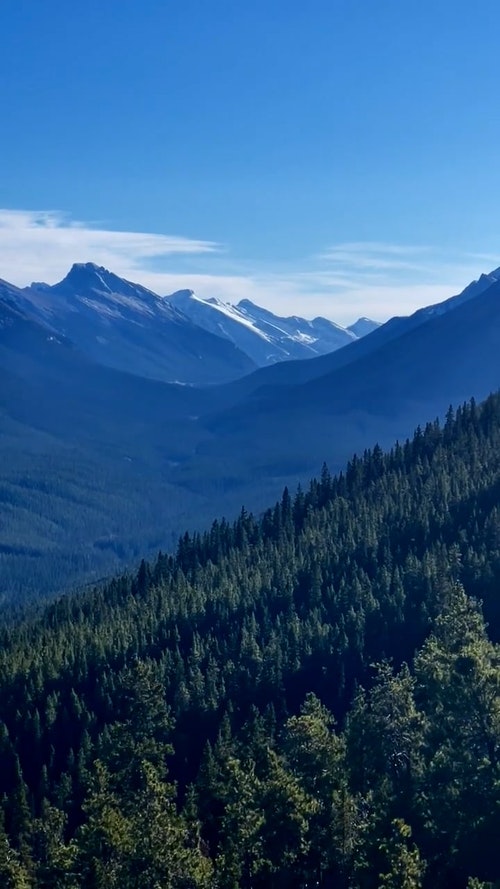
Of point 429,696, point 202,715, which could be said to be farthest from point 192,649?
point 429,696

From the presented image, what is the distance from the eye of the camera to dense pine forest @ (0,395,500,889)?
56.2 m

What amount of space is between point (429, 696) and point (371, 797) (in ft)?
23.7

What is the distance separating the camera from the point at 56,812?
84438 millimetres

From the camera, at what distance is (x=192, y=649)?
128 metres

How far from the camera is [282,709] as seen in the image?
112000 millimetres

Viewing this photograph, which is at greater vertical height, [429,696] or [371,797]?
[429,696]

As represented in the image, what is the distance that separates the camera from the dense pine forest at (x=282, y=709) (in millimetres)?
56250

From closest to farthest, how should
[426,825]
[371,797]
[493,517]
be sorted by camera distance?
[426,825], [371,797], [493,517]

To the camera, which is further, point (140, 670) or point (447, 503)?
point (447, 503)

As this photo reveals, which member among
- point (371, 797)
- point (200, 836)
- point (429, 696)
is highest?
point (429, 696)

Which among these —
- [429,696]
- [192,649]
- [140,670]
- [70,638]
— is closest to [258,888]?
[429,696]

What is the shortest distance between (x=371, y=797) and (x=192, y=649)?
66001mm

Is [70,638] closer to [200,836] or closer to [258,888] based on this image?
[200,836]

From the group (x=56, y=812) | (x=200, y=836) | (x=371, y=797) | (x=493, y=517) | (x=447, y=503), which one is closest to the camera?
(x=371, y=797)
